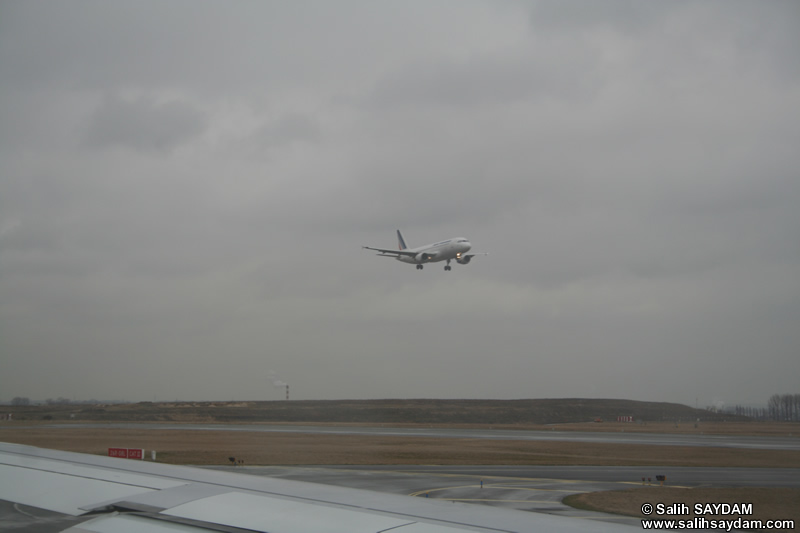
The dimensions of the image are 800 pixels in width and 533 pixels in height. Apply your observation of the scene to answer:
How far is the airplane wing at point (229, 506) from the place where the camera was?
507 centimetres

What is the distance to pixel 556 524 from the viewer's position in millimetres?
5273

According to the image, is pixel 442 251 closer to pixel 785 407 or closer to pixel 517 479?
pixel 517 479

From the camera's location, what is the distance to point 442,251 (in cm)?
6975

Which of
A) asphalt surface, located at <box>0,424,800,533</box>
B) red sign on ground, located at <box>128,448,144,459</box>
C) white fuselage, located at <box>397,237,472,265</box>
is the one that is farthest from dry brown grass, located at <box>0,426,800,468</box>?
white fuselage, located at <box>397,237,472,265</box>

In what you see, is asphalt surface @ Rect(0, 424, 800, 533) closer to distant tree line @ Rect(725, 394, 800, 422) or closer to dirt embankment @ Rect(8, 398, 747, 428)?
dirt embankment @ Rect(8, 398, 747, 428)

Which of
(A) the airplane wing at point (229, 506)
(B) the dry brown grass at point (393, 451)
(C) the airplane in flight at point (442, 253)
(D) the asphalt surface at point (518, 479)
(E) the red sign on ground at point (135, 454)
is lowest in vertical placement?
(B) the dry brown grass at point (393, 451)

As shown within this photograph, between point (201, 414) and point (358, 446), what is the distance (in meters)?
72.1

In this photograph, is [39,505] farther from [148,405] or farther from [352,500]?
[148,405]

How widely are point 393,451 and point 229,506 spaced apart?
4316 centimetres

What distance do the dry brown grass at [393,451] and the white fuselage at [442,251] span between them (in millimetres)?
20962

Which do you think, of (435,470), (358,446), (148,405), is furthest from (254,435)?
(148,405)

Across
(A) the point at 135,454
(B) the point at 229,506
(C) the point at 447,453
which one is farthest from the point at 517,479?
(B) the point at 229,506

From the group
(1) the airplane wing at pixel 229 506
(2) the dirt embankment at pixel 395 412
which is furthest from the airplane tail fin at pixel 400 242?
(1) the airplane wing at pixel 229 506

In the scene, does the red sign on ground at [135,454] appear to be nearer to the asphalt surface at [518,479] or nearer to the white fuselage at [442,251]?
the asphalt surface at [518,479]
